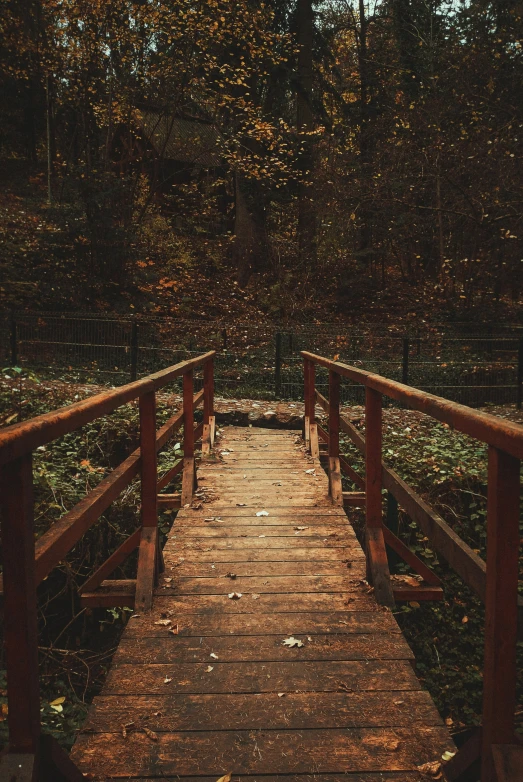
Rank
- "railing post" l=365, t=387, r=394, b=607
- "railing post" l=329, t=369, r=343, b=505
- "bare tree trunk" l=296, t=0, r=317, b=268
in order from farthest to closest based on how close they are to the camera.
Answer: "bare tree trunk" l=296, t=0, r=317, b=268 < "railing post" l=329, t=369, r=343, b=505 < "railing post" l=365, t=387, r=394, b=607

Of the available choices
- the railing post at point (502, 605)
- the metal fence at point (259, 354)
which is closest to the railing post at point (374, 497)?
the railing post at point (502, 605)

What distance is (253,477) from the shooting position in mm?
5980

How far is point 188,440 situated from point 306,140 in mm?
16310

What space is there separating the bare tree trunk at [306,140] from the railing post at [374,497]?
16.3 meters

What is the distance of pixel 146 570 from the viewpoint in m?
3.24

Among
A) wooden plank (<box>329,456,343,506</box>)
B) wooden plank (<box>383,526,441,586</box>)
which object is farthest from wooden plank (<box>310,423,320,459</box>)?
wooden plank (<box>383,526,441,586</box>)

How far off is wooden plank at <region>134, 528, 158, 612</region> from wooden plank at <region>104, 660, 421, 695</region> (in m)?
0.55

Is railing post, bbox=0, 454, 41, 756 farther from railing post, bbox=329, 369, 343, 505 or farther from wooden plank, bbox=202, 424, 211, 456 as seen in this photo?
wooden plank, bbox=202, 424, 211, 456

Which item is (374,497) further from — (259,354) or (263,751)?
(259,354)

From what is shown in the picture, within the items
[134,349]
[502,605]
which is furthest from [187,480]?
[134,349]

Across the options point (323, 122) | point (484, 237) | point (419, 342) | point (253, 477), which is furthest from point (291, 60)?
point (253, 477)

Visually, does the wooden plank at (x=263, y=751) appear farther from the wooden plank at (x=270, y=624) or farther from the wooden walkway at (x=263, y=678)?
the wooden plank at (x=270, y=624)

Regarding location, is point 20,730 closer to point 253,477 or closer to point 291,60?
point 253,477

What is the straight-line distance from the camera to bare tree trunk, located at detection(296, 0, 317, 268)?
18.5 meters
